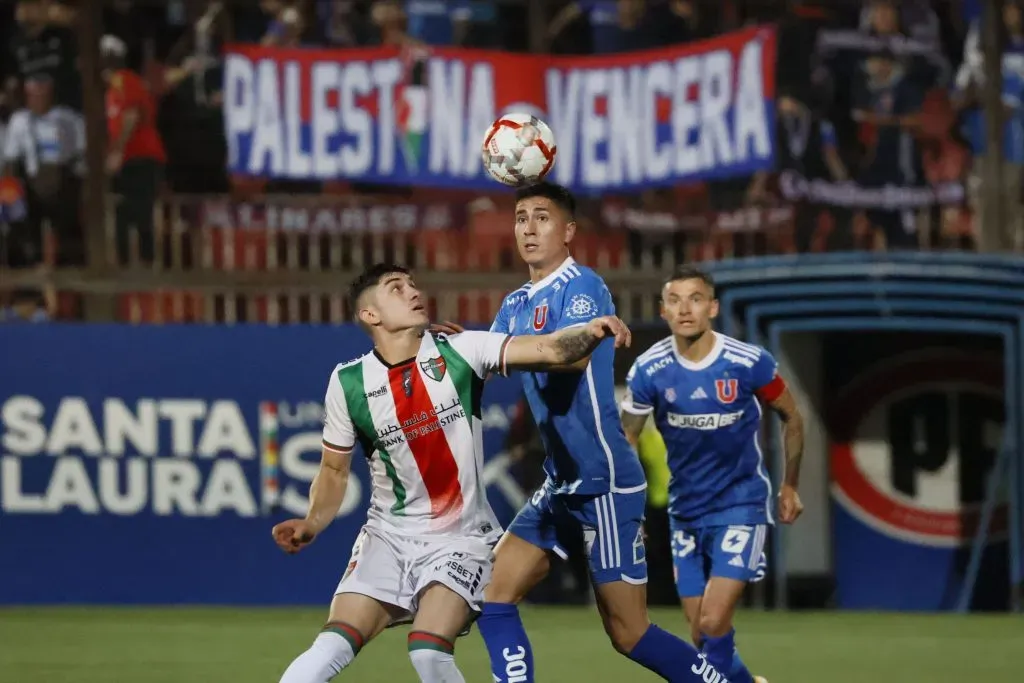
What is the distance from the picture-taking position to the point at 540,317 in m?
7.47

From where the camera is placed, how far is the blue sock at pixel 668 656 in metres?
7.48

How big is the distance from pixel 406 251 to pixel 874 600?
171 inches

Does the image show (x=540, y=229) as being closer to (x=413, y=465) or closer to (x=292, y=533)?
(x=413, y=465)

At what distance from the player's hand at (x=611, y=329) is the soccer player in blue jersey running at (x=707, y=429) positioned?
2420mm

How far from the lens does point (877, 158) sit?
47.6ft

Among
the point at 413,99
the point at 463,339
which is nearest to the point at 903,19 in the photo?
the point at 413,99

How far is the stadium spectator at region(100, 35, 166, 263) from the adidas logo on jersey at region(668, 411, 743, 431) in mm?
6254

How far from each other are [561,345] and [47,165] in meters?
8.60

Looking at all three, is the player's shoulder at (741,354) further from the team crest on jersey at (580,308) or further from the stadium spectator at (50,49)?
the stadium spectator at (50,49)

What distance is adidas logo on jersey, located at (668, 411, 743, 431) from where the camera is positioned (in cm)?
899

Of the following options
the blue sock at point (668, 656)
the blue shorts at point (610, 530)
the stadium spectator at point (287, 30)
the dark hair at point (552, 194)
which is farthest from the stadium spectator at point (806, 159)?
the blue sock at point (668, 656)

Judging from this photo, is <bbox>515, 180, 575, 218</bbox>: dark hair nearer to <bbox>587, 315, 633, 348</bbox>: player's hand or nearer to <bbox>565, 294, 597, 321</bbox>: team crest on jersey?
<bbox>565, 294, 597, 321</bbox>: team crest on jersey

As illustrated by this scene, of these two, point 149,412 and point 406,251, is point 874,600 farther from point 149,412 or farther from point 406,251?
point 149,412

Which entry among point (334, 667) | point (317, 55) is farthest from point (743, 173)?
point (334, 667)
